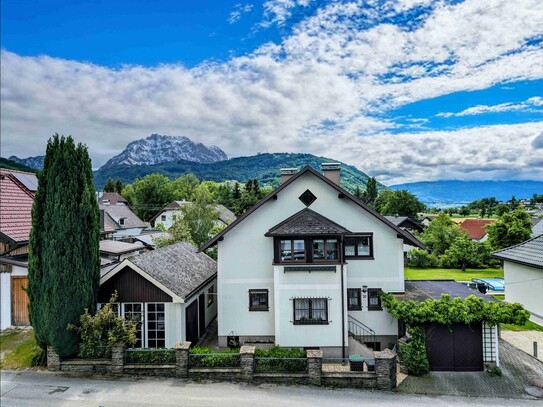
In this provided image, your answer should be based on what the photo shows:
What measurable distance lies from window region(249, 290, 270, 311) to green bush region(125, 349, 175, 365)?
15.0ft

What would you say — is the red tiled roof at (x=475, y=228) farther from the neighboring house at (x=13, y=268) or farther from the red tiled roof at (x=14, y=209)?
the neighboring house at (x=13, y=268)

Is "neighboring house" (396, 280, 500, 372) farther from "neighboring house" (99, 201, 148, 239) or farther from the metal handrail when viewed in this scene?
"neighboring house" (99, 201, 148, 239)

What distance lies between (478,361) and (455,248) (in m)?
34.8

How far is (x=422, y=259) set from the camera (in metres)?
47.9

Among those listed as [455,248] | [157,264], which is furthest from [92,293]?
[455,248]

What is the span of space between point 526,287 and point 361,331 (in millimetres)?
11150

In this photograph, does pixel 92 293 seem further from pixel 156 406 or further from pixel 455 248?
pixel 455 248

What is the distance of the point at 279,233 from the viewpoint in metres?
16.2

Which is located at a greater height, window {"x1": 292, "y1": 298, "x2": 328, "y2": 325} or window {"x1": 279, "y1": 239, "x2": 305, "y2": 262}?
window {"x1": 279, "y1": 239, "x2": 305, "y2": 262}

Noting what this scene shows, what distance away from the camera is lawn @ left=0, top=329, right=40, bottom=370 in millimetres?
14969

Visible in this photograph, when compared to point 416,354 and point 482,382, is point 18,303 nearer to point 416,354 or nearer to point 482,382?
point 416,354

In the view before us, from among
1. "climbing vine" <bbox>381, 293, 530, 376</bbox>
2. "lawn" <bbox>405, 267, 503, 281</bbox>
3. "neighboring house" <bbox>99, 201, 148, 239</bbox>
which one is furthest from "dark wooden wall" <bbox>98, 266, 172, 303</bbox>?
"neighboring house" <bbox>99, 201, 148, 239</bbox>

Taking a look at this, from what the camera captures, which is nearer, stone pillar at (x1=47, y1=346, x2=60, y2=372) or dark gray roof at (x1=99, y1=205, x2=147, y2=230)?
stone pillar at (x1=47, y1=346, x2=60, y2=372)

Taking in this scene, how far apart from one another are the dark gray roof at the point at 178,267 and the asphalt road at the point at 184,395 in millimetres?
4017
